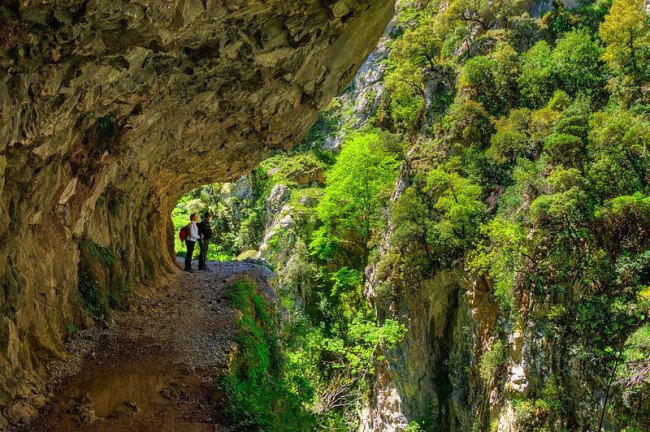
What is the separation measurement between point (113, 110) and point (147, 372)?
160 inches

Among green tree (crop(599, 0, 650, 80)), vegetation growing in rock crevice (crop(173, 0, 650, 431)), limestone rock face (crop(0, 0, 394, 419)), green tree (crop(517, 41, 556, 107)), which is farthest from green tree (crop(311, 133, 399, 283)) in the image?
limestone rock face (crop(0, 0, 394, 419))

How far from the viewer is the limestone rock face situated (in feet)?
15.7

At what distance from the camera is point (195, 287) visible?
11.8 meters

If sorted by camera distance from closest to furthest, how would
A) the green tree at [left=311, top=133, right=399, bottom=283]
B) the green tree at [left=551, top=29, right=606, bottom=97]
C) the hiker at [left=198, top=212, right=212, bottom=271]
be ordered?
the hiker at [left=198, top=212, right=212, bottom=271] → the green tree at [left=551, top=29, right=606, bottom=97] → the green tree at [left=311, top=133, right=399, bottom=283]

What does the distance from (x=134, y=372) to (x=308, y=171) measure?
34.4 m

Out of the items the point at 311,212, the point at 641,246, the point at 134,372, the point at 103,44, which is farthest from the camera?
the point at 311,212

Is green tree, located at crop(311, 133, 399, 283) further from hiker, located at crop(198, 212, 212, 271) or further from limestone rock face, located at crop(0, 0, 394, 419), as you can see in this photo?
limestone rock face, located at crop(0, 0, 394, 419)

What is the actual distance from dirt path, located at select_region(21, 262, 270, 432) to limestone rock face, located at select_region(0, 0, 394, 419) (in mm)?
457

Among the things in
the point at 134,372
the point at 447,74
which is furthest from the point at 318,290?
the point at 134,372

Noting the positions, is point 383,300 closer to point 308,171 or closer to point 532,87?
point 532,87

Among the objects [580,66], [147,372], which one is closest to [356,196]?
[580,66]

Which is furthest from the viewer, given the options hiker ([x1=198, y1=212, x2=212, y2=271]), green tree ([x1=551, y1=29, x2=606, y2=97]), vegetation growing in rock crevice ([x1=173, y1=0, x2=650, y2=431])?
green tree ([x1=551, y1=29, x2=606, y2=97])

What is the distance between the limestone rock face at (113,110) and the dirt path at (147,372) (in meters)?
0.46

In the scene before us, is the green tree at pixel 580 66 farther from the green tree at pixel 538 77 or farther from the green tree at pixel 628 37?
the green tree at pixel 628 37
